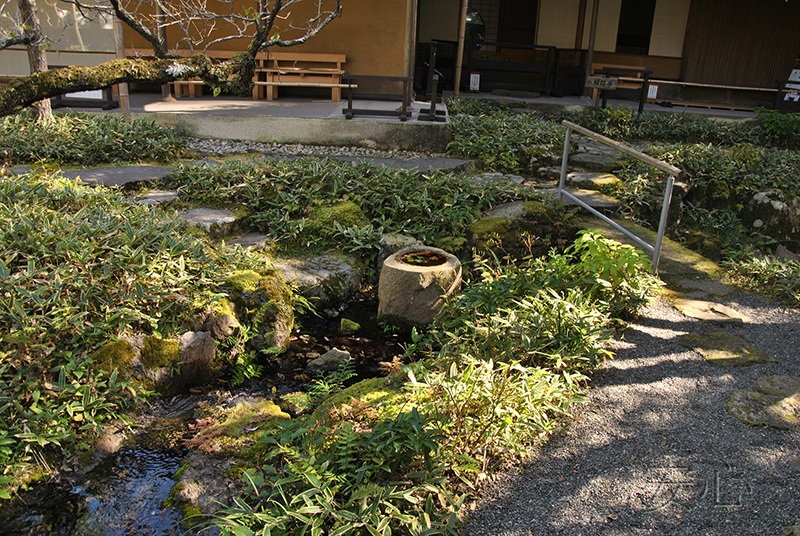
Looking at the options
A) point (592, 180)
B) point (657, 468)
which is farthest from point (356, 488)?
point (592, 180)

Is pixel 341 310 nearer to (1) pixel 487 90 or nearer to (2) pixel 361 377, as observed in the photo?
(2) pixel 361 377

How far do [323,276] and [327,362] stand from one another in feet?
4.24

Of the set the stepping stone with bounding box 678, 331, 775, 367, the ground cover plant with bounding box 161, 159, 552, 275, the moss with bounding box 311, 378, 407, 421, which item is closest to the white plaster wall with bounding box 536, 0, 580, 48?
the ground cover plant with bounding box 161, 159, 552, 275

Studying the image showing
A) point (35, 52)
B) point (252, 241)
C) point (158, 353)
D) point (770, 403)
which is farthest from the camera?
point (35, 52)

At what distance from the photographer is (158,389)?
388 centimetres

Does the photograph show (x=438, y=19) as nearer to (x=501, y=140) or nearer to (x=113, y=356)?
(x=501, y=140)

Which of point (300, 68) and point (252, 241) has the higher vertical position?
point (300, 68)

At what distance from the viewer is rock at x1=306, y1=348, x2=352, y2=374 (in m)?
4.46

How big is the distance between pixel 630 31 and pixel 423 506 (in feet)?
52.7

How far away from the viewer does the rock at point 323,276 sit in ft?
17.8

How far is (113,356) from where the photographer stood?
370cm

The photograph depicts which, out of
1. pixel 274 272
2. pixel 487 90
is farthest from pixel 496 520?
pixel 487 90

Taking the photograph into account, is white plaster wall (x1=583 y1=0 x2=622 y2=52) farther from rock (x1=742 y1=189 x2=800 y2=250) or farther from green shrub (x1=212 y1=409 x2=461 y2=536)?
green shrub (x1=212 y1=409 x2=461 y2=536)

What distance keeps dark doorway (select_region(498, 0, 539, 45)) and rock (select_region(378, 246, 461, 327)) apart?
11506 millimetres
